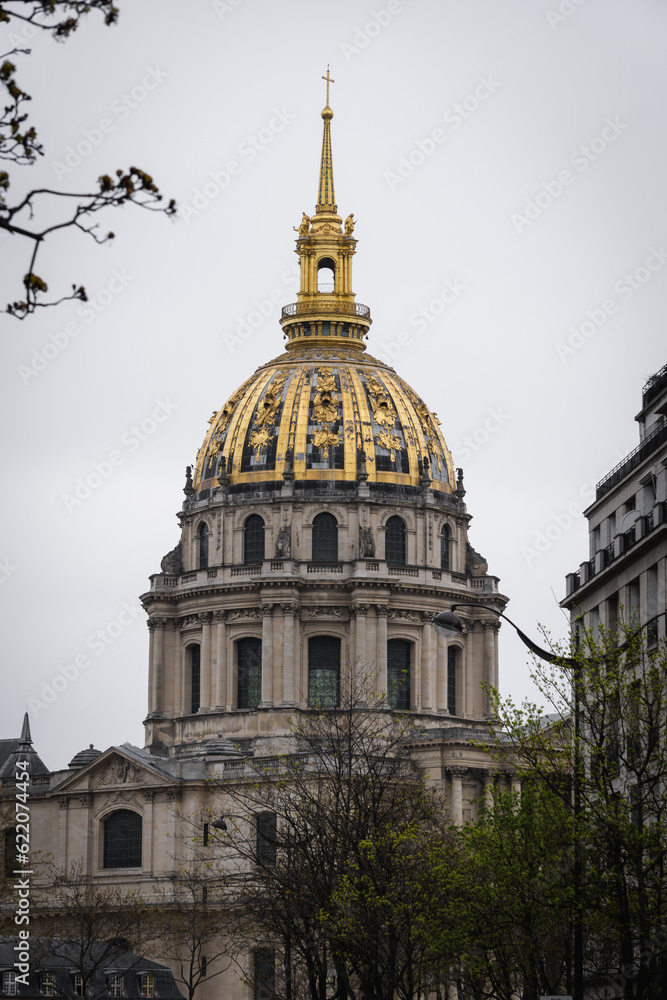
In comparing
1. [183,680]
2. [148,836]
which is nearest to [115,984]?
[148,836]

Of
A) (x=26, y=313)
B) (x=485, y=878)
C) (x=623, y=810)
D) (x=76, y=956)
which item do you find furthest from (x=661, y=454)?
(x=76, y=956)

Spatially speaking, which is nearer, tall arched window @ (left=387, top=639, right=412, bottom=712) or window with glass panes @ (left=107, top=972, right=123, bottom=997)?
window with glass panes @ (left=107, top=972, right=123, bottom=997)

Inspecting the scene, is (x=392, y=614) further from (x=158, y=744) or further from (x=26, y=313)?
(x=26, y=313)

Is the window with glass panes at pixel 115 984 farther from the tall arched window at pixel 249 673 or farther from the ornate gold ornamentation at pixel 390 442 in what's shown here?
the ornate gold ornamentation at pixel 390 442

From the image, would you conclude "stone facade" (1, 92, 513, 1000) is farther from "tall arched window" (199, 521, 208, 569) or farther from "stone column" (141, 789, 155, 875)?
"stone column" (141, 789, 155, 875)

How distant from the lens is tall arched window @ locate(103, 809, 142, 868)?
122 meters

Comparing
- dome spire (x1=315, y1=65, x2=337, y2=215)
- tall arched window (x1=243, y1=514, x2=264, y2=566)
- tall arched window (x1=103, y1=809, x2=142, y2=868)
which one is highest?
dome spire (x1=315, y1=65, x2=337, y2=215)

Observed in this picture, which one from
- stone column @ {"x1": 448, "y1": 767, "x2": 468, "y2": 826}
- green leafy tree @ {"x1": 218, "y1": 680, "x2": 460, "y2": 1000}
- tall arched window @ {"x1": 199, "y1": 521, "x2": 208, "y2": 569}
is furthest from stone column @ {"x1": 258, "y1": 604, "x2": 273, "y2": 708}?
green leafy tree @ {"x1": 218, "y1": 680, "x2": 460, "y2": 1000}

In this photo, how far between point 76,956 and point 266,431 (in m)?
44.0

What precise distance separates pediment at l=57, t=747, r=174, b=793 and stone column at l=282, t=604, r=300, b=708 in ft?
34.4

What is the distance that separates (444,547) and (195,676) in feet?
59.4

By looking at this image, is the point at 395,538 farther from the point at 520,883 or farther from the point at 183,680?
the point at 520,883

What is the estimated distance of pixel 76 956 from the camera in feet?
342

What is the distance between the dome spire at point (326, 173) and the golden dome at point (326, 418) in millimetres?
4438
